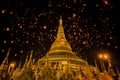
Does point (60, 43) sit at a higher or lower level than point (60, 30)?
lower

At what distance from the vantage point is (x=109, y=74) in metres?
27.8

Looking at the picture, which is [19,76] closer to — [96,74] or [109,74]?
[96,74]

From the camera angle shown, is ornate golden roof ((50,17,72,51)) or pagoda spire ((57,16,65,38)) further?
pagoda spire ((57,16,65,38))

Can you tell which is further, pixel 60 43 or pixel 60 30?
pixel 60 30

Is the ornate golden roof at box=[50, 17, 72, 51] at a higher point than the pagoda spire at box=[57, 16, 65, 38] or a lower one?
lower

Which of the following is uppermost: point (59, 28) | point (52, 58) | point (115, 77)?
point (59, 28)

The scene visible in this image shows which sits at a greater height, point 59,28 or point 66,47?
point 59,28

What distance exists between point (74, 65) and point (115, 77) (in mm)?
13160

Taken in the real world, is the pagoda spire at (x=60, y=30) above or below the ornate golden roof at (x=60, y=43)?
above

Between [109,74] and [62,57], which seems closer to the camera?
[109,74]

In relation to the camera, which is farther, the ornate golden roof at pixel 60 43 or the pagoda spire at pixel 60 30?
the pagoda spire at pixel 60 30

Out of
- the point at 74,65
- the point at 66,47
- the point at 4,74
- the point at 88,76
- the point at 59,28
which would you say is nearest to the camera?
the point at 4,74

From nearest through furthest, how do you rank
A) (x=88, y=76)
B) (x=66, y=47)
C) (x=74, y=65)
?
(x=88, y=76)
(x=74, y=65)
(x=66, y=47)

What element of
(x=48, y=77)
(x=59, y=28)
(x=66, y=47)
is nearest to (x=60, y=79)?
(x=48, y=77)
